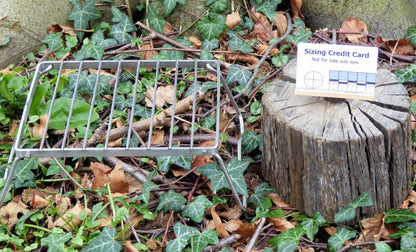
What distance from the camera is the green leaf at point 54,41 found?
8.04ft

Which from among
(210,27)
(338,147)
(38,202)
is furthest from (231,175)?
(210,27)

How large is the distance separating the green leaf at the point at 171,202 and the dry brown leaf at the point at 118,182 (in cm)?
18

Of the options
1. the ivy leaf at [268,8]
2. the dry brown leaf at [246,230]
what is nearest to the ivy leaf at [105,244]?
the dry brown leaf at [246,230]

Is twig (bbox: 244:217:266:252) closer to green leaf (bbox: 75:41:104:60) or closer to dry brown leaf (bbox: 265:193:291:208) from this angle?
dry brown leaf (bbox: 265:193:291:208)

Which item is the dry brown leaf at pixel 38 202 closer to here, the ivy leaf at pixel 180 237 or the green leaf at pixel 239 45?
the ivy leaf at pixel 180 237

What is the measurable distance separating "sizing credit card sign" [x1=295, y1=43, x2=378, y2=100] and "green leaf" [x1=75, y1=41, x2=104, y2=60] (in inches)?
43.9

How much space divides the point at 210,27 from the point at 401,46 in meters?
0.96

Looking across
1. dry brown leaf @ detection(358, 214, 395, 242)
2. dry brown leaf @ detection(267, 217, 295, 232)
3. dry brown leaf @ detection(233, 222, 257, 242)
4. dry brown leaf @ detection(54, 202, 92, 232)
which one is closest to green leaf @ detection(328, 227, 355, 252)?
dry brown leaf @ detection(358, 214, 395, 242)

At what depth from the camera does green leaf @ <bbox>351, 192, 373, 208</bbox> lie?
1590mm

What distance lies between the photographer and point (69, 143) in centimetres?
210

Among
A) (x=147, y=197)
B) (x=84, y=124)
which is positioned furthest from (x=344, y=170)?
(x=84, y=124)

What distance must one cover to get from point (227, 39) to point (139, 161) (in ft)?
2.90

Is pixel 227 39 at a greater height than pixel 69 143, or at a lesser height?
greater

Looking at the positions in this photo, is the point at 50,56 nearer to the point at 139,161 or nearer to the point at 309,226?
the point at 139,161
